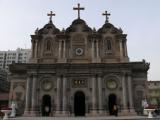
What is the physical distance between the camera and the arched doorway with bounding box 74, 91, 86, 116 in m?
36.4

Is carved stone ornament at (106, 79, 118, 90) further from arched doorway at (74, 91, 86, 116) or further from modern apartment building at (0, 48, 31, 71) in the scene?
modern apartment building at (0, 48, 31, 71)

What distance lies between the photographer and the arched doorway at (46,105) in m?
36.0

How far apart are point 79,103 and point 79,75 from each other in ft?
13.4

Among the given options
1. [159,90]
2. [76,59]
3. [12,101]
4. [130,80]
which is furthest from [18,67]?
[159,90]

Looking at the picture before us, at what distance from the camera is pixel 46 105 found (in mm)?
36875

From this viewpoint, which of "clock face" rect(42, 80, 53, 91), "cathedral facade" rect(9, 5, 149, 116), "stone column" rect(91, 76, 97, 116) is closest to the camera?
"stone column" rect(91, 76, 97, 116)

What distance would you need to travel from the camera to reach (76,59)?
37.7 metres

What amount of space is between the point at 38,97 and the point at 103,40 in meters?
12.9

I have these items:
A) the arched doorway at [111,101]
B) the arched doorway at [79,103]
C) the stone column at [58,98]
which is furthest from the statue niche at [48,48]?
the arched doorway at [111,101]

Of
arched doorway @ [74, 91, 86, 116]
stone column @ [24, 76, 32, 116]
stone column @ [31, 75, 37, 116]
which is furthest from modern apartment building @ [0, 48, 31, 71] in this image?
arched doorway @ [74, 91, 86, 116]

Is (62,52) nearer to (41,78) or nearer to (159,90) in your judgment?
(41,78)

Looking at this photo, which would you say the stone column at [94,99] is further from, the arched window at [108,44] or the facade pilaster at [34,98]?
the facade pilaster at [34,98]

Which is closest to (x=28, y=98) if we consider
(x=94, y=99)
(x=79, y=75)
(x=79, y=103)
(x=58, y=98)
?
(x=58, y=98)

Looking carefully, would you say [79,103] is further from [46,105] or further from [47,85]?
[47,85]
